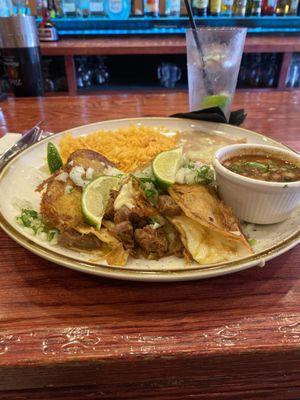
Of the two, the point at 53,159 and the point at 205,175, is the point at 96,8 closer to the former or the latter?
the point at 53,159

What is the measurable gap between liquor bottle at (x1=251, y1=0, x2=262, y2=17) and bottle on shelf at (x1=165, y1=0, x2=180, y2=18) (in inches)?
39.4

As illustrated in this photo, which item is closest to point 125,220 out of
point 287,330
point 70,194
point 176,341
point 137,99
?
point 70,194

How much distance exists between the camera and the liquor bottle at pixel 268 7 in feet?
13.9

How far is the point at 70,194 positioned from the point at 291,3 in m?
4.78

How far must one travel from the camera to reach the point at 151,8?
419cm

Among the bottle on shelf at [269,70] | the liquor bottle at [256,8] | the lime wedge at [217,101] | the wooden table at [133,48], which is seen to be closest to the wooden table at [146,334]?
the lime wedge at [217,101]

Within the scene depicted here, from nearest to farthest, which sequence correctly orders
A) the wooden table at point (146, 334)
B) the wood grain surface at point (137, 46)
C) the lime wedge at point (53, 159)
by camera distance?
the wooden table at point (146, 334) < the lime wedge at point (53, 159) < the wood grain surface at point (137, 46)

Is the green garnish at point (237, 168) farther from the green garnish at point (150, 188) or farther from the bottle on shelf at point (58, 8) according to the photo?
the bottle on shelf at point (58, 8)

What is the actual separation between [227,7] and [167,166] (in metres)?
4.24

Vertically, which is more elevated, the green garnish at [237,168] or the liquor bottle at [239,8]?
the liquor bottle at [239,8]

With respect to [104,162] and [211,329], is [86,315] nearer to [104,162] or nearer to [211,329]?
[211,329]

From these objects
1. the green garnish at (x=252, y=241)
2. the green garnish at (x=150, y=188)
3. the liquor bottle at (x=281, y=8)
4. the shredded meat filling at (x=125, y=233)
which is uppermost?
the liquor bottle at (x=281, y=8)

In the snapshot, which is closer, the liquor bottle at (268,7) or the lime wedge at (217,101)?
the lime wedge at (217,101)

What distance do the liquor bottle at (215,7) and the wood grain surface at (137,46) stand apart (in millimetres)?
592
